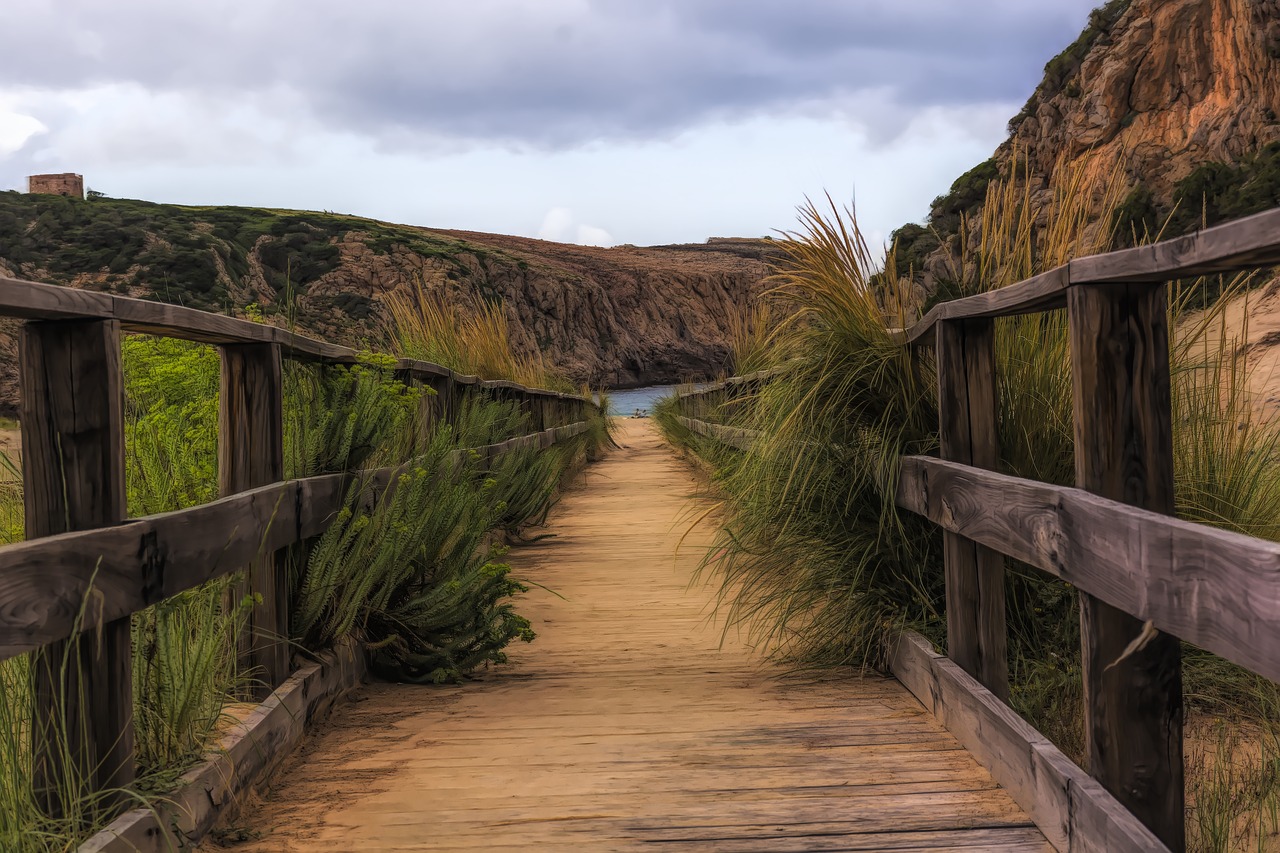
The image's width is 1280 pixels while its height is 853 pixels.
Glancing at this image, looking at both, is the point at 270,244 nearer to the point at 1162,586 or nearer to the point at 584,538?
the point at 584,538

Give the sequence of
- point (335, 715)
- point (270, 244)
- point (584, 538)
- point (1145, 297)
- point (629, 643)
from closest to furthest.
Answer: point (1145, 297) < point (335, 715) < point (629, 643) < point (584, 538) < point (270, 244)

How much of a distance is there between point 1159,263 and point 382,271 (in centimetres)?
4958

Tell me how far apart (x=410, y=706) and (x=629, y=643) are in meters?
1.30

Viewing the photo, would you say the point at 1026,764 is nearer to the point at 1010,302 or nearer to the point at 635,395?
the point at 1010,302

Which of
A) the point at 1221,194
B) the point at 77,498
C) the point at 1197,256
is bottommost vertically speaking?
the point at 77,498

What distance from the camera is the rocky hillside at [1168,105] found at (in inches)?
1067

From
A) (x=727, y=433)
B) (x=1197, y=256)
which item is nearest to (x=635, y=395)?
(x=727, y=433)

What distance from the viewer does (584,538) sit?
796 centimetres

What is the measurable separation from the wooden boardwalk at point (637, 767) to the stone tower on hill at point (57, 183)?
2527 inches

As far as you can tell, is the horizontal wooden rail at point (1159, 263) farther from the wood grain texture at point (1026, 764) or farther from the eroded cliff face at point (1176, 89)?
the eroded cliff face at point (1176, 89)

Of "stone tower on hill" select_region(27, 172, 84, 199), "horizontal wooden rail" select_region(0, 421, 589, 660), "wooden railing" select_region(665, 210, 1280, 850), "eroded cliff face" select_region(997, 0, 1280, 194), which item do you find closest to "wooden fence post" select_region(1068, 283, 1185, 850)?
"wooden railing" select_region(665, 210, 1280, 850)

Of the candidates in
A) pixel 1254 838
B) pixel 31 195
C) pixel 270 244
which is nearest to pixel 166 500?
pixel 1254 838

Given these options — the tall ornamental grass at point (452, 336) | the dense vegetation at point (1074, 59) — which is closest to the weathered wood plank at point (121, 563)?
the tall ornamental grass at point (452, 336)

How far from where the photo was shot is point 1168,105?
108 feet
